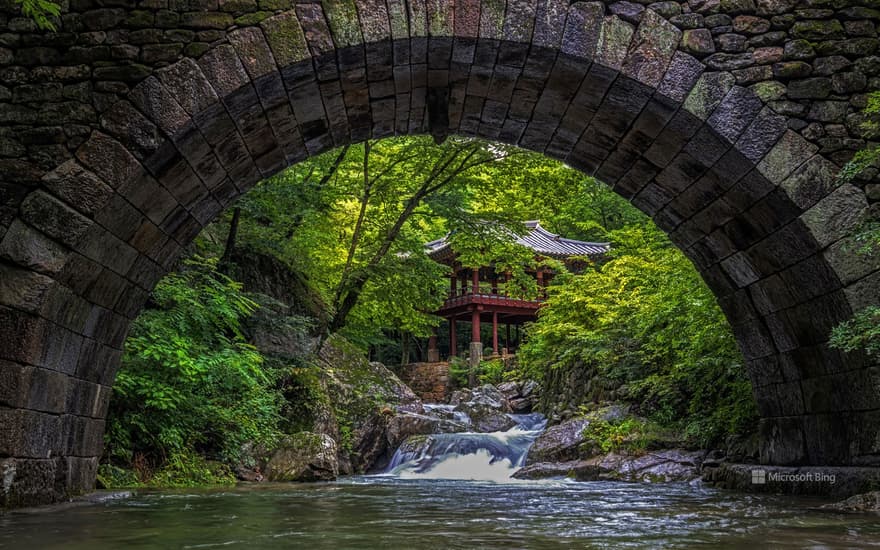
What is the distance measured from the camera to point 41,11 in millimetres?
4941

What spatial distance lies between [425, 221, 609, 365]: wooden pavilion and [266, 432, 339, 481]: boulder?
1592cm

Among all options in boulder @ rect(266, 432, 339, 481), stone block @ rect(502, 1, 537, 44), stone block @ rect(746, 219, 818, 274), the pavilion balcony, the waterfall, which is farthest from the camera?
the pavilion balcony

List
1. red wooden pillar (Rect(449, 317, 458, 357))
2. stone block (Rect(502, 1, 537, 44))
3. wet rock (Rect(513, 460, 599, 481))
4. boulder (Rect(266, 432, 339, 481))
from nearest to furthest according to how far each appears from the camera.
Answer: stone block (Rect(502, 1, 537, 44)) < boulder (Rect(266, 432, 339, 481)) < wet rock (Rect(513, 460, 599, 481)) < red wooden pillar (Rect(449, 317, 458, 357))

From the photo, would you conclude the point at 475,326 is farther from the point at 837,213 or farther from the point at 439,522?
the point at 439,522

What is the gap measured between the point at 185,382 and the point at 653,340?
6531mm

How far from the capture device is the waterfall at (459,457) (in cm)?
1414

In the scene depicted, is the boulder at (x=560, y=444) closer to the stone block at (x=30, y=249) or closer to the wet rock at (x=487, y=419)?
the wet rock at (x=487, y=419)

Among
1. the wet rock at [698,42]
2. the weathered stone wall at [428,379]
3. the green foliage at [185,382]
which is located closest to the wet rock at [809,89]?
the wet rock at [698,42]

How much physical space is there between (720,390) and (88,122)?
8358 mm

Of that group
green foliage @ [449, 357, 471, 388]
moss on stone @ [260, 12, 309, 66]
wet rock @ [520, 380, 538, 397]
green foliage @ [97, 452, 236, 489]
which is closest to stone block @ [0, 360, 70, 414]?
moss on stone @ [260, 12, 309, 66]

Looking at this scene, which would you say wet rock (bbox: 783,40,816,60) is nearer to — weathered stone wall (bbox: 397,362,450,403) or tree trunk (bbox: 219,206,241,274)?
tree trunk (bbox: 219,206,241,274)

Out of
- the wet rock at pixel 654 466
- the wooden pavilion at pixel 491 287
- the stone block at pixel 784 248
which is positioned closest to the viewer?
the stone block at pixel 784 248

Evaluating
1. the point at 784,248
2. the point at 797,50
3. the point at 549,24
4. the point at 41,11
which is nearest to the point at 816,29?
the point at 797,50

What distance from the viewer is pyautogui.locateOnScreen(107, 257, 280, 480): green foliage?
800cm
